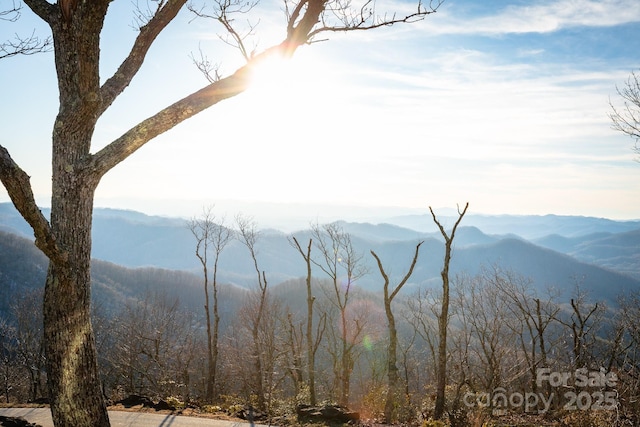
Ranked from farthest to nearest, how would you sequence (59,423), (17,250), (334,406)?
(17,250) → (334,406) → (59,423)

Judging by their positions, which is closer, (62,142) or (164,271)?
(62,142)

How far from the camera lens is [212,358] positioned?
906 inches

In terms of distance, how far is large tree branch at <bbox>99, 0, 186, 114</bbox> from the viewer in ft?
15.2

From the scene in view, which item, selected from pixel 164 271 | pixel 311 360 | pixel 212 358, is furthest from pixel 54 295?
pixel 164 271

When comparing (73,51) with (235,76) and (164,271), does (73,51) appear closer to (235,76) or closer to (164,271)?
(235,76)

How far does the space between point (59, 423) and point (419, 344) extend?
121 metres

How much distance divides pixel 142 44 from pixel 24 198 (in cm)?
237

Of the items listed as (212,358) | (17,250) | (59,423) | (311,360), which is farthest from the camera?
(17,250)

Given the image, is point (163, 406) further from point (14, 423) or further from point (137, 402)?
point (14, 423)

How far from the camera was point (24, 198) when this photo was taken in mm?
3625

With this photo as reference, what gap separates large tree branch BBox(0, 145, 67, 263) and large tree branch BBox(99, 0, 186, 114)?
142cm

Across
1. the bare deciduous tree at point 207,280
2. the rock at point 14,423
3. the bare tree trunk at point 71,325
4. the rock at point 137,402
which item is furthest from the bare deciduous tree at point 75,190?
the bare deciduous tree at point 207,280

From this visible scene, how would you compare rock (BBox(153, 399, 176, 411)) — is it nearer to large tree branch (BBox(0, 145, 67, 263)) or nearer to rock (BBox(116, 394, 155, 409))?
rock (BBox(116, 394, 155, 409))

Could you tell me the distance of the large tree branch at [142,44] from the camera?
462cm
